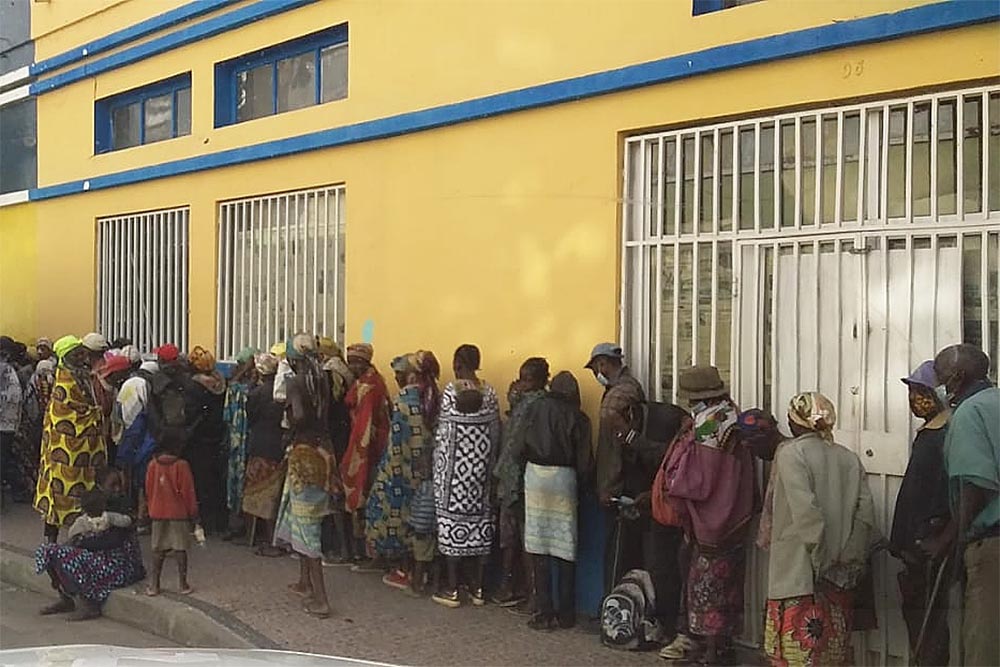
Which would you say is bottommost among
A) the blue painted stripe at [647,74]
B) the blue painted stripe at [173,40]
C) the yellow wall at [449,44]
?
the blue painted stripe at [647,74]

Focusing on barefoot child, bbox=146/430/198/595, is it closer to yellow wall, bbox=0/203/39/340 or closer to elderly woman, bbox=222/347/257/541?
elderly woman, bbox=222/347/257/541

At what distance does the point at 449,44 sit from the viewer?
25.9 feet

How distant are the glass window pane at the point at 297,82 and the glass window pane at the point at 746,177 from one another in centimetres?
439

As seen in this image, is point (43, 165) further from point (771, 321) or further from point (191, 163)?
point (771, 321)

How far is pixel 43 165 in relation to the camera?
13.1 m

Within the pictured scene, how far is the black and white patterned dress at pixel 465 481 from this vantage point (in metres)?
6.82

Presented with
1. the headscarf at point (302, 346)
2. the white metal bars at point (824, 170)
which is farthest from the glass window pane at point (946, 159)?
the headscarf at point (302, 346)

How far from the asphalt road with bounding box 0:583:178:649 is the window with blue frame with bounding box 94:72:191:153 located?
17.0ft

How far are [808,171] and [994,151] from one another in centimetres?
93

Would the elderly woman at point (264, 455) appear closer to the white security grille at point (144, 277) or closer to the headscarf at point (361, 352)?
the headscarf at point (361, 352)

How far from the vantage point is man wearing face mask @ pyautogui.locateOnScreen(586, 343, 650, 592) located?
625cm

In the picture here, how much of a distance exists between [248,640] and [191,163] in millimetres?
5282

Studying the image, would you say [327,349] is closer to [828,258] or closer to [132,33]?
[828,258]

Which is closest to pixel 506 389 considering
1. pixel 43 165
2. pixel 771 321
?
pixel 771 321
